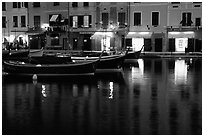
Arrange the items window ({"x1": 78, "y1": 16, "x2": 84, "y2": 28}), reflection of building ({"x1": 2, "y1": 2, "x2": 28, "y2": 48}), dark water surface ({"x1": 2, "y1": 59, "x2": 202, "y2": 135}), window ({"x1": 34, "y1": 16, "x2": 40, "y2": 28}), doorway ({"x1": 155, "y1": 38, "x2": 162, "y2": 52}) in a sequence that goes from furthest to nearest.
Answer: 1. reflection of building ({"x1": 2, "y1": 2, "x2": 28, "y2": 48})
2. window ({"x1": 34, "y1": 16, "x2": 40, "y2": 28})
3. window ({"x1": 78, "y1": 16, "x2": 84, "y2": 28})
4. doorway ({"x1": 155, "y1": 38, "x2": 162, "y2": 52})
5. dark water surface ({"x1": 2, "y1": 59, "x2": 202, "y2": 135})

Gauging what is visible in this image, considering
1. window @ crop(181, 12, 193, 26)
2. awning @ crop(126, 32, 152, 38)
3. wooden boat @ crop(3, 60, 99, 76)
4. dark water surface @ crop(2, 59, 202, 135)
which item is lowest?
dark water surface @ crop(2, 59, 202, 135)

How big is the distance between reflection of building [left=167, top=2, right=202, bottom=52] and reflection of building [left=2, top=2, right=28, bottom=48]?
19.0m

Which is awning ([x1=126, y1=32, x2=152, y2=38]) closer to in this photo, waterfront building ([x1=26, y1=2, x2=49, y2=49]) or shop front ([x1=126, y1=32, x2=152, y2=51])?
shop front ([x1=126, y1=32, x2=152, y2=51])

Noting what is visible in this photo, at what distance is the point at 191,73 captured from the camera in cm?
2355

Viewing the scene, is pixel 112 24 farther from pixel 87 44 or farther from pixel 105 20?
pixel 87 44

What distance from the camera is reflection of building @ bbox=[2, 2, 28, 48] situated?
156 feet

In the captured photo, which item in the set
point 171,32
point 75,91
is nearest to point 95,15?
point 171,32

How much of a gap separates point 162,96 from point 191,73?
28.8 ft

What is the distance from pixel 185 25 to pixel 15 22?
2221 centimetres

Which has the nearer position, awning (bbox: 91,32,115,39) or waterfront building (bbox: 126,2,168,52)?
waterfront building (bbox: 126,2,168,52)

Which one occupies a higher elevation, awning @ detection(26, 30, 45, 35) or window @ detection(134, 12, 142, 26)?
window @ detection(134, 12, 142, 26)

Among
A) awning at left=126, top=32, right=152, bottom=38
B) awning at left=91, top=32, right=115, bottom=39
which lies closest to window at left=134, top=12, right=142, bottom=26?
awning at left=126, top=32, right=152, bottom=38

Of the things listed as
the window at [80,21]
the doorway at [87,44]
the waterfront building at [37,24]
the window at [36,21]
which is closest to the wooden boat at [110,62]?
the doorway at [87,44]

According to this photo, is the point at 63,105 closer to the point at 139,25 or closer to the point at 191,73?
the point at 191,73
